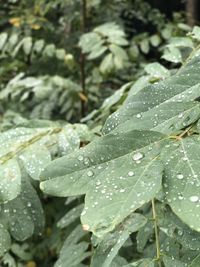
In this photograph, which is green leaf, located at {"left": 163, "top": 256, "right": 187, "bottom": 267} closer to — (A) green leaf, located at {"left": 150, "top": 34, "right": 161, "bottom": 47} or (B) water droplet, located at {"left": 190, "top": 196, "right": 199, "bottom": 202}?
(B) water droplet, located at {"left": 190, "top": 196, "right": 199, "bottom": 202}

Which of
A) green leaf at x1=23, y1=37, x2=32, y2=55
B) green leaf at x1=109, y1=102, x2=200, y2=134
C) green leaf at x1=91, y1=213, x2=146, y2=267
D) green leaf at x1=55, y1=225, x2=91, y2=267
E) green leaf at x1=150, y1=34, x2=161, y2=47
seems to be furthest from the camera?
green leaf at x1=150, y1=34, x2=161, y2=47

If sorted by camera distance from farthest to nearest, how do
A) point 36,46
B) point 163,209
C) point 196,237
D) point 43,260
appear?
1. point 36,46
2. point 43,260
3. point 163,209
4. point 196,237

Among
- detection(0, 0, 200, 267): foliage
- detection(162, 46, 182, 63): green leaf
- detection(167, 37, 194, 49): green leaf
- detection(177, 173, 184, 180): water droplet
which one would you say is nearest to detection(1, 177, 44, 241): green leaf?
A: detection(0, 0, 200, 267): foliage

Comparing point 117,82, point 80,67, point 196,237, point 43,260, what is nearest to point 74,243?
point 196,237

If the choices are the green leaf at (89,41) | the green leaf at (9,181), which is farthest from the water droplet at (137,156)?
the green leaf at (89,41)

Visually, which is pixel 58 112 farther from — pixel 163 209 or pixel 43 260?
pixel 163 209

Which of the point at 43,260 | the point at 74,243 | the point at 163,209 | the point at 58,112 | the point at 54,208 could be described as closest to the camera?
the point at 163,209

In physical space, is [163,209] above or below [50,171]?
below
